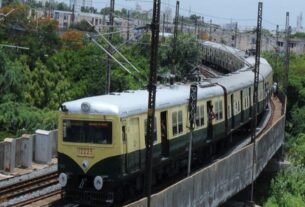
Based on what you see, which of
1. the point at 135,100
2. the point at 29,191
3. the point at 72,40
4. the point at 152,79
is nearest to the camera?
the point at 152,79

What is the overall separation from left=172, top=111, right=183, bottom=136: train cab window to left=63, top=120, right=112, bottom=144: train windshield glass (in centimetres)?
384

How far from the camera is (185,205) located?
1809cm

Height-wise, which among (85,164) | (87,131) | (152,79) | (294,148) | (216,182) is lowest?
(294,148)

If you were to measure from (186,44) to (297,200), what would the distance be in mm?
30378

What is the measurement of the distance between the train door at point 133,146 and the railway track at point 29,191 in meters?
3.20

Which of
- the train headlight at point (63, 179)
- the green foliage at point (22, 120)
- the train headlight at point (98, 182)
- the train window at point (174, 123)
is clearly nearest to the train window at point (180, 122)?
the train window at point (174, 123)

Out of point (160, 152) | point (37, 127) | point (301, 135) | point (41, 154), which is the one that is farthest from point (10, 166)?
point (301, 135)

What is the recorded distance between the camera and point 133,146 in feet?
57.4

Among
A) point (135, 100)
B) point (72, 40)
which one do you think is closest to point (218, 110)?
point (135, 100)

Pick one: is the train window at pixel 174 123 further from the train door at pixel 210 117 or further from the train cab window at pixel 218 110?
the train cab window at pixel 218 110

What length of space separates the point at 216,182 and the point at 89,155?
5.47 meters

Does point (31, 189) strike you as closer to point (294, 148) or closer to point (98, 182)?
point (98, 182)

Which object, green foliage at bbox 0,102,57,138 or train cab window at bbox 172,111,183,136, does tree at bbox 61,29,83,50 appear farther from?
train cab window at bbox 172,111,183,136

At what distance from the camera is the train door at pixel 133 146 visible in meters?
17.3
